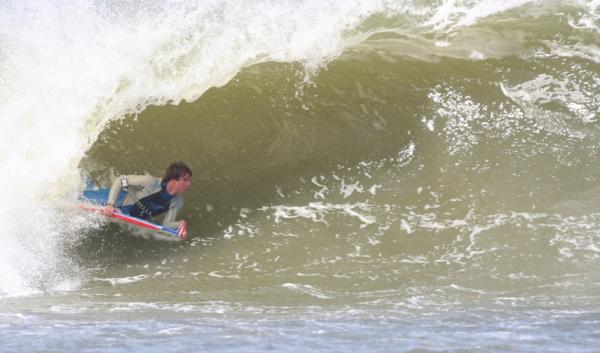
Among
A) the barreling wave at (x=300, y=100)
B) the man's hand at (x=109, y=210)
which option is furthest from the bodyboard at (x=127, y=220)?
the barreling wave at (x=300, y=100)

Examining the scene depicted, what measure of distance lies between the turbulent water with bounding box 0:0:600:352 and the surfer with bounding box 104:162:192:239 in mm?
345

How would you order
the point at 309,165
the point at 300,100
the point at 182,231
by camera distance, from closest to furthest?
the point at 182,231
the point at 309,165
the point at 300,100

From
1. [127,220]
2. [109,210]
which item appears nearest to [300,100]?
[127,220]

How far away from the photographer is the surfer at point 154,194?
6.93 metres

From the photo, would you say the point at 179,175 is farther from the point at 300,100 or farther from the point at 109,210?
the point at 300,100

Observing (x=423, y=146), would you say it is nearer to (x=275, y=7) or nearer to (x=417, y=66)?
(x=417, y=66)

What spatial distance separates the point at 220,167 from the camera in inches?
340

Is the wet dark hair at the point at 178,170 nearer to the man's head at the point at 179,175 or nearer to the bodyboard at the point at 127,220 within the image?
the man's head at the point at 179,175

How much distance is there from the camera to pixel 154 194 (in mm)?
7188

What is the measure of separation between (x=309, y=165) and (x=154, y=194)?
2.03 meters

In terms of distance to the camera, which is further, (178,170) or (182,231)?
(182,231)

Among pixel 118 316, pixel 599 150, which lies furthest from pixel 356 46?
pixel 118 316

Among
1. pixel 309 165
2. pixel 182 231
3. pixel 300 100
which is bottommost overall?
pixel 182 231

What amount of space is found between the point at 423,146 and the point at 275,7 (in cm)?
270
